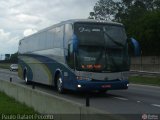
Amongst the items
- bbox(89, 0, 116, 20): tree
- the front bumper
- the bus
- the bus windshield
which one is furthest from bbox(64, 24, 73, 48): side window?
bbox(89, 0, 116, 20): tree

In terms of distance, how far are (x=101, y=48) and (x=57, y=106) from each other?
8723mm

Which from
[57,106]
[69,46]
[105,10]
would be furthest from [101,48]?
[105,10]

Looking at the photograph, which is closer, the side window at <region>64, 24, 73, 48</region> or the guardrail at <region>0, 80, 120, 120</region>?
the guardrail at <region>0, 80, 120, 120</region>

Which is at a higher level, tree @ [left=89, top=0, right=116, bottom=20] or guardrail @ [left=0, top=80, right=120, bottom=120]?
tree @ [left=89, top=0, right=116, bottom=20]

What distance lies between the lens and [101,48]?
21.1 meters

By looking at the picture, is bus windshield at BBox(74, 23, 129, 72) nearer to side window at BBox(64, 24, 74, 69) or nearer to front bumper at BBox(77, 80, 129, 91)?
side window at BBox(64, 24, 74, 69)

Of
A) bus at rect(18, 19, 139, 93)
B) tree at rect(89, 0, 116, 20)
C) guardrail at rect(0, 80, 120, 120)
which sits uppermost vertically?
tree at rect(89, 0, 116, 20)

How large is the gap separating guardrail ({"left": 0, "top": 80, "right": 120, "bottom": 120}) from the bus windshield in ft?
10.8

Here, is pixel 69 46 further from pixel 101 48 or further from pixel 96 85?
pixel 96 85

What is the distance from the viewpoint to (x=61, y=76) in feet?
75.4

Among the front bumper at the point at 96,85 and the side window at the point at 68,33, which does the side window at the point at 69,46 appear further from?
the front bumper at the point at 96,85

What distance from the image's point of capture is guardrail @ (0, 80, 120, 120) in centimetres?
970

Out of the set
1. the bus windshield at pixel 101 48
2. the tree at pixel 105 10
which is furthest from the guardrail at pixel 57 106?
the tree at pixel 105 10

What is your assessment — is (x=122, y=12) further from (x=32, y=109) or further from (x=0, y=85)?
(x=32, y=109)
